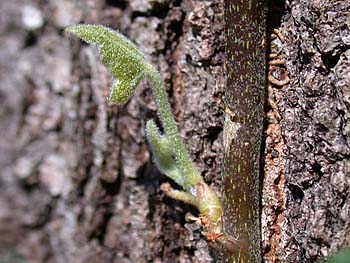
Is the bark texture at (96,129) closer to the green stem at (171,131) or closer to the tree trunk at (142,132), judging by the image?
the tree trunk at (142,132)

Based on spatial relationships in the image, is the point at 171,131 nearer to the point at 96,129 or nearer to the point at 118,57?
the point at 118,57

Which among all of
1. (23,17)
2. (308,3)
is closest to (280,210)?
(308,3)

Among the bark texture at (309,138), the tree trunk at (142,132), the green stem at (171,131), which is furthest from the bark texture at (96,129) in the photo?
the bark texture at (309,138)

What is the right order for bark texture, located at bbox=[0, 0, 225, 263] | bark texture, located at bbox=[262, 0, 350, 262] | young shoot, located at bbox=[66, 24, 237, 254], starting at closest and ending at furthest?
bark texture, located at bbox=[262, 0, 350, 262], young shoot, located at bbox=[66, 24, 237, 254], bark texture, located at bbox=[0, 0, 225, 263]

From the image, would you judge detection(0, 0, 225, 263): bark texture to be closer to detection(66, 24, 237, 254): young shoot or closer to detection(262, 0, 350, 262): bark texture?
detection(66, 24, 237, 254): young shoot

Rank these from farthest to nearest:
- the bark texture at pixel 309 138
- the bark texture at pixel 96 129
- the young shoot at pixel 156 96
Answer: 1. the bark texture at pixel 96 129
2. the young shoot at pixel 156 96
3. the bark texture at pixel 309 138

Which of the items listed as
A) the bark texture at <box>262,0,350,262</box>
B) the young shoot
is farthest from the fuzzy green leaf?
the bark texture at <box>262,0,350,262</box>

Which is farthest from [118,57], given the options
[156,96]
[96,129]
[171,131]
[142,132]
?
[96,129]
